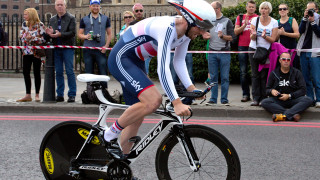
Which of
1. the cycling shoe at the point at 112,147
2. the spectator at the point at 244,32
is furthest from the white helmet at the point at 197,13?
the spectator at the point at 244,32

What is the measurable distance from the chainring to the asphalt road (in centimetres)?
80

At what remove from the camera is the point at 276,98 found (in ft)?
28.7

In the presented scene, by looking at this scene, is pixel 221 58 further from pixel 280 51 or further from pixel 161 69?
pixel 161 69

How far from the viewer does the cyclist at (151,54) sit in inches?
146

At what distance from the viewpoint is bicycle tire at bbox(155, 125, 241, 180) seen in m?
3.79

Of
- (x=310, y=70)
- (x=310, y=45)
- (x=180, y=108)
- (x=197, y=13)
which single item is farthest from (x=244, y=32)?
(x=180, y=108)

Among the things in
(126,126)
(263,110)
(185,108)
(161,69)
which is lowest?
(263,110)

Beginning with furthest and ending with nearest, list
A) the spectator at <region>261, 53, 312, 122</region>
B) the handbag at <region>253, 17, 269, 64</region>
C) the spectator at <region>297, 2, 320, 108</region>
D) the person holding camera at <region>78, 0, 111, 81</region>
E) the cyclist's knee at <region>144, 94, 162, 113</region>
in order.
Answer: the person holding camera at <region>78, 0, 111, 81</region> → the handbag at <region>253, 17, 269, 64</region> → the spectator at <region>297, 2, 320, 108</region> → the spectator at <region>261, 53, 312, 122</region> → the cyclist's knee at <region>144, 94, 162, 113</region>

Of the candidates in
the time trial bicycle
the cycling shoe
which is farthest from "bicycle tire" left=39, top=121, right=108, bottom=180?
the cycling shoe

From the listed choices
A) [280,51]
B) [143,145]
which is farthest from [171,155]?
[280,51]

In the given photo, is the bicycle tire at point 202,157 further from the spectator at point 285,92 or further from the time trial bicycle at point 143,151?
the spectator at point 285,92

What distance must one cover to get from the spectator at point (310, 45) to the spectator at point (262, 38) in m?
0.60

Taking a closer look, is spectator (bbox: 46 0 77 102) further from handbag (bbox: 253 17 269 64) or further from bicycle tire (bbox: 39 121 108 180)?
bicycle tire (bbox: 39 121 108 180)

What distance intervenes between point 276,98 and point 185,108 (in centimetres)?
551
